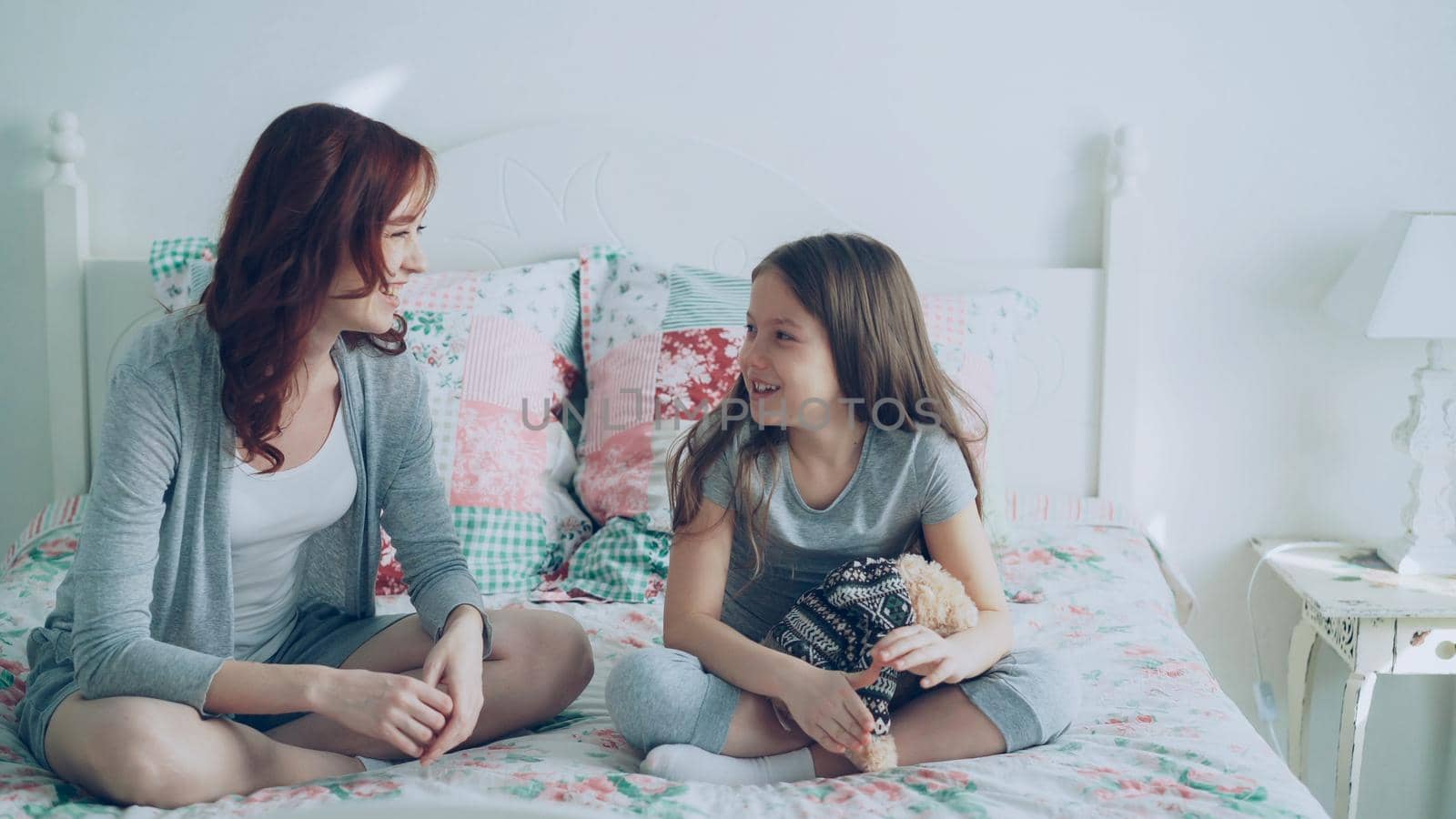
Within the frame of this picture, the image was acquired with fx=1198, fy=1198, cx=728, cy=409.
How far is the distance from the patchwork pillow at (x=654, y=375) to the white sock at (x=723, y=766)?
56 centimetres

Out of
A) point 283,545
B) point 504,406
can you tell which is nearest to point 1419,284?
point 504,406

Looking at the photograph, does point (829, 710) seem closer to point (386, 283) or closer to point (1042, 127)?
point (386, 283)

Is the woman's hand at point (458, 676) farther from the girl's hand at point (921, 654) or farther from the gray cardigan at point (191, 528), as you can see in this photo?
the girl's hand at point (921, 654)

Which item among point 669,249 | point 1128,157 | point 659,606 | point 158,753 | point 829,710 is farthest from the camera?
point 669,249

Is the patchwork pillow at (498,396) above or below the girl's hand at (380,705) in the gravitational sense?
above

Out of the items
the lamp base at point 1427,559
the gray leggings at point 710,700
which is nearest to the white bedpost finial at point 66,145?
the gray leggings at point 710,700

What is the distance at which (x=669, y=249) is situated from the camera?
220 centimetres

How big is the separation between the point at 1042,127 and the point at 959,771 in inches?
54.2

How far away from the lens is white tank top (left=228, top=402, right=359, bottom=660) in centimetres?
126

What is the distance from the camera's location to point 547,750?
121cm

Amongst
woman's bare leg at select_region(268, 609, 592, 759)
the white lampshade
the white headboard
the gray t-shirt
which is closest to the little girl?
the gray t-shirt

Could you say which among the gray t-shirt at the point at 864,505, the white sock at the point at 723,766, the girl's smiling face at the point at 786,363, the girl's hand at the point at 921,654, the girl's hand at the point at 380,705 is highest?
the girl's smiling face at the point at 786,363

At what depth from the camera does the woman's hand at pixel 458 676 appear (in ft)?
3.73

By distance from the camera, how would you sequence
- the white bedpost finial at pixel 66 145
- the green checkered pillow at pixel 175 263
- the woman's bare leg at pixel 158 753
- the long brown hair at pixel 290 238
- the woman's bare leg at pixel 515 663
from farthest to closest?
1. the white bedpost finial at pixel 66 145
2. the green checkered pillow at pixel 175 263
3. the woman's bare leg at pixel 515 663
4. the long brown hair at pixel 290 238
5. the woman's bare leg at pixel 158 753
